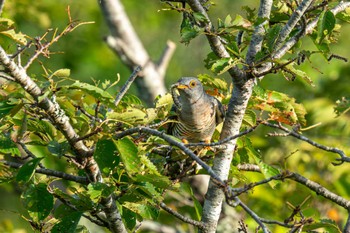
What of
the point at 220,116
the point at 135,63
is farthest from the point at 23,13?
the point at 220,116

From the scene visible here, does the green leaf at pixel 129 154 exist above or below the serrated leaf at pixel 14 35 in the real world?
below

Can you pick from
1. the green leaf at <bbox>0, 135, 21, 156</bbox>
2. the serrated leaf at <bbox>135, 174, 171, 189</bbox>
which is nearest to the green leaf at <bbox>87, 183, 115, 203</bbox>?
the serrated leaf at <bbox>135, 174, 171, 189</bbox>

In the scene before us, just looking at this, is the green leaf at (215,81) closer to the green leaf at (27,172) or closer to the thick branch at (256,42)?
the thick branch at (256,42)

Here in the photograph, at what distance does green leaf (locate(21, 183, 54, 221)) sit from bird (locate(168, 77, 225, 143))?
0.92 m

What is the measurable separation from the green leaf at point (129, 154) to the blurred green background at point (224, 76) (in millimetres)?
476

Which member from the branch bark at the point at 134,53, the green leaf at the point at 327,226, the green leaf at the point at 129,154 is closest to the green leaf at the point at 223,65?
the green leaf at the point at 129,154

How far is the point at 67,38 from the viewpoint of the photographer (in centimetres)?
872

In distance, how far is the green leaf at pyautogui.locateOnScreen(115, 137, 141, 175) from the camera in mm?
2311

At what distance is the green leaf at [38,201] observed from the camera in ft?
8.59

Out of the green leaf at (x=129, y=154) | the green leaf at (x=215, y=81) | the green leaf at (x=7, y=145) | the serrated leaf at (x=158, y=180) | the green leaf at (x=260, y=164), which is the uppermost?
the green leaf at (x=7, y=145)

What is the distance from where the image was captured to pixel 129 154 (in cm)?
232

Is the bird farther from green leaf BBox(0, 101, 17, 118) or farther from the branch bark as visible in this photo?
the branch bark

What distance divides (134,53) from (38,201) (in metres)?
3.88

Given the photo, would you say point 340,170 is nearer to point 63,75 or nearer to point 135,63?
point 135,63
